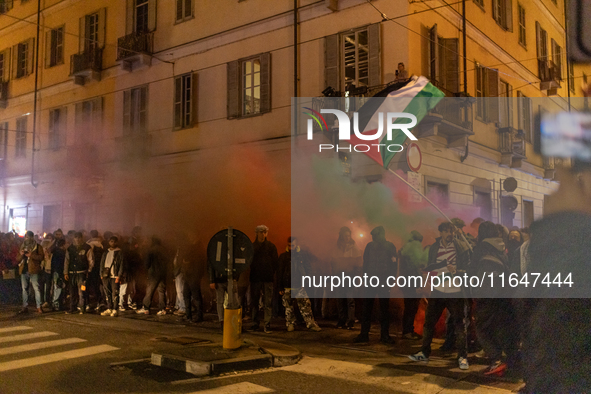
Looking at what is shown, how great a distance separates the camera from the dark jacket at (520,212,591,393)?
272cm

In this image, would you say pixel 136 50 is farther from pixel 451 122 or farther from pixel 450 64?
pixel 451 122

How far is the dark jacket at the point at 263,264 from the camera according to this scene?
8750 millimetres

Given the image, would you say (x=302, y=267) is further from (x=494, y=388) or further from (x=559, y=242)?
(x=559, y=242)

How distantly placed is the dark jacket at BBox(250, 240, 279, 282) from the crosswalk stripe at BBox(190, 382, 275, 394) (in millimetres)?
3363

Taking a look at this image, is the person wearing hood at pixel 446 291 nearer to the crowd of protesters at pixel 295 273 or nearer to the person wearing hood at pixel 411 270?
the crowd of protesters at pixel 295 273

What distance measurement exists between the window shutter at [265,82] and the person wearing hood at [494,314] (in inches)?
335

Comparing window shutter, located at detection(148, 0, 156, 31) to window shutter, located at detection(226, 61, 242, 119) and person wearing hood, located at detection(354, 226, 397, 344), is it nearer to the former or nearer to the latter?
window shutter, located at detection(226, 61, 242, 119)

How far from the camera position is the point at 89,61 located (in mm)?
18453

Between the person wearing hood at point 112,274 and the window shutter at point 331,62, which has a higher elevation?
the window shutter at point 331,62

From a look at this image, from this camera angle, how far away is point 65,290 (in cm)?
1173

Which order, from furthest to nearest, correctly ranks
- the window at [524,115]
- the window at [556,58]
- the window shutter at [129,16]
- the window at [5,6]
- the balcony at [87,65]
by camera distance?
the window at [5,6], the balcony at [87,65], the window shutter at [129,16], the window at [556,58], the window at [524,115]

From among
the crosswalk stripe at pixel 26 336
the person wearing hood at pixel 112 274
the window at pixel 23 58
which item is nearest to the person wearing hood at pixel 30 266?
the person wearing hood at pixel 112 274

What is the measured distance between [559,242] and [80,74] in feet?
63.2

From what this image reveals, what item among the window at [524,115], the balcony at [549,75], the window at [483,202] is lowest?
the window at [483,202]
